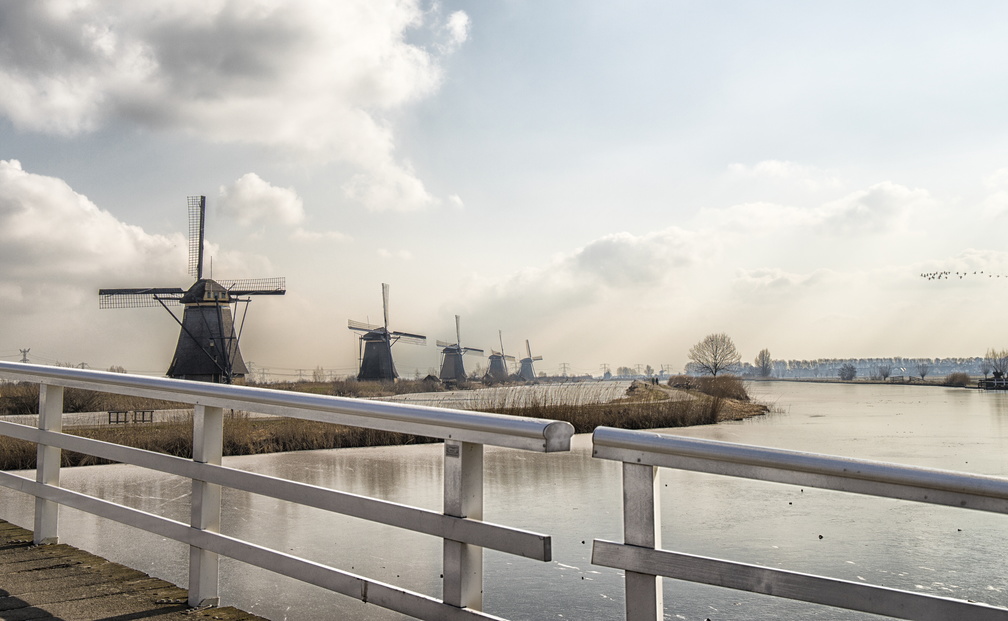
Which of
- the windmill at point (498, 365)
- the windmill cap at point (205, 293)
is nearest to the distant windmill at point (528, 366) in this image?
the windmill at point (498, 365)

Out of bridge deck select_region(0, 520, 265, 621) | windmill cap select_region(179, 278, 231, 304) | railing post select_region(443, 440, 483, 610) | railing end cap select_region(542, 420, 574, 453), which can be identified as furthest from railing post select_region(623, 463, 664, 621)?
windmill cap select_region(179, 278, 231, 304)

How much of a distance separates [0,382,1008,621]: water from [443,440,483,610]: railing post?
2883 mm

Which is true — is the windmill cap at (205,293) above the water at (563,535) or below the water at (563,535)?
above

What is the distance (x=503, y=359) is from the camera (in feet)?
325

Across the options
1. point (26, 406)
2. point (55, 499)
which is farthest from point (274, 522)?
point (26, 406)

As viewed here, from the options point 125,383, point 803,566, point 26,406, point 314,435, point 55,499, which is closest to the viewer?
point 125,383

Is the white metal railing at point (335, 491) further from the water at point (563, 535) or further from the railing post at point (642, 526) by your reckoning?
the water at point (563, 535)

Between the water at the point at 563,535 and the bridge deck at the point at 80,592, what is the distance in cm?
137

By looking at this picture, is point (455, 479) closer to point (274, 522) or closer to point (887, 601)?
point (887, 601)

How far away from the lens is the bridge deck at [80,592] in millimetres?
2754

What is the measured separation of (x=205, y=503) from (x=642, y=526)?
5.84 ft

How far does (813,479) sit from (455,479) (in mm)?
846

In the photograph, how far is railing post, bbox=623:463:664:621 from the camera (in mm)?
1661

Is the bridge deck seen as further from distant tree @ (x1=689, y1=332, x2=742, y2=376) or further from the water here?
distant tree @ (x1=689, y1=332, x2=742, y2=376)
